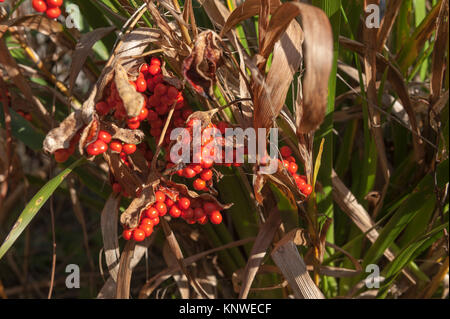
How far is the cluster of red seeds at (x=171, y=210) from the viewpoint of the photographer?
64 centimetres

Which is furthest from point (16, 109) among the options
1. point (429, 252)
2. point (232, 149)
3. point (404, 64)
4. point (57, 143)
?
point (429, 252)

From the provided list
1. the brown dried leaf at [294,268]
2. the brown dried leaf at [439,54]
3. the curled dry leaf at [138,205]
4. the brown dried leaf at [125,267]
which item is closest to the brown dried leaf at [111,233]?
the brown dried leaf at [125,267]

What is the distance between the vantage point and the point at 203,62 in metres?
0.56

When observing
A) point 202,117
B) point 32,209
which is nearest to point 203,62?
point 202,117

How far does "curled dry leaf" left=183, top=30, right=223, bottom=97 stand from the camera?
552 millimetres

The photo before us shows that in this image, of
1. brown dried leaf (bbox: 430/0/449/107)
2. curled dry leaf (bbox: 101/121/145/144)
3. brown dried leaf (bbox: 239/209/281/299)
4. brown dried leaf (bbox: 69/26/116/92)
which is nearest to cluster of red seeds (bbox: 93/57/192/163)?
curled dry leaf (bbox: 101/121/145/144)

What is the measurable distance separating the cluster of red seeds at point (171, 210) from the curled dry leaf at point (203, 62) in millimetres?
159

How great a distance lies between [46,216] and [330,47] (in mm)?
1370

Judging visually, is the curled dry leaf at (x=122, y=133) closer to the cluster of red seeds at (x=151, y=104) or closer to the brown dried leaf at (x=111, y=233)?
the cluster of red seeds at (x=151, y=104)

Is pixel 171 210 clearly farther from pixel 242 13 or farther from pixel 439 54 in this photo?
pixel 439 54

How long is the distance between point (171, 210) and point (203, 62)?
22 centimetres

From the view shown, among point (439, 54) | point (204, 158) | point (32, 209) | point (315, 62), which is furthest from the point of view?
point (439, 54)
